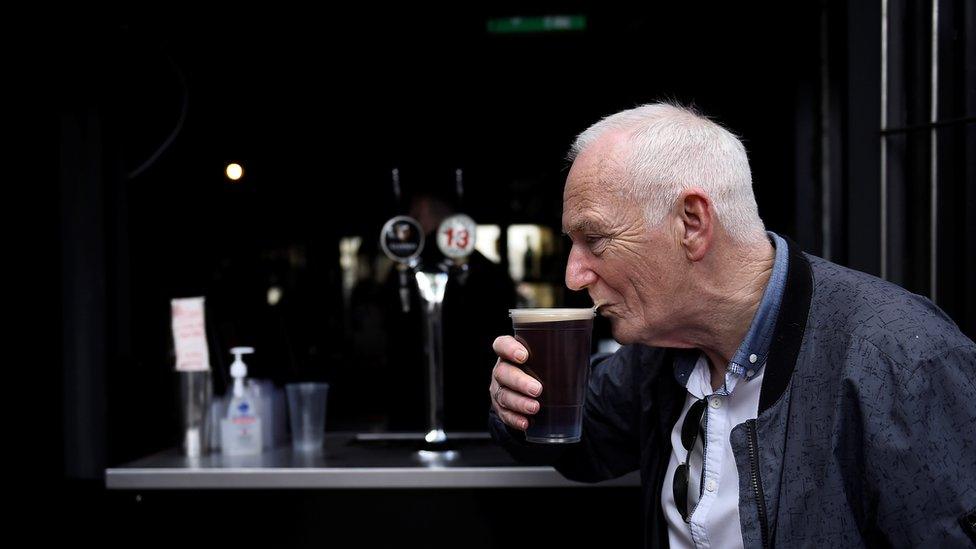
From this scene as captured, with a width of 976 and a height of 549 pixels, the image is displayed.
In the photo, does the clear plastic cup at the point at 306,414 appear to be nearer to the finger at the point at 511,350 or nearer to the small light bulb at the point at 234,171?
the small light bulb at the point at 234,171

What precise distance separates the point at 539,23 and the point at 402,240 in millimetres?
1060

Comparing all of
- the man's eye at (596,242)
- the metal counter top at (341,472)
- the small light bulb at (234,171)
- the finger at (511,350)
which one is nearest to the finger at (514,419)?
the finger at (511,350)

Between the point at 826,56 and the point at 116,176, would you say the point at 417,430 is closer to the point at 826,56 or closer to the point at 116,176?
the point at 116,176

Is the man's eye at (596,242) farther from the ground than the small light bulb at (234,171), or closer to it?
closer to it

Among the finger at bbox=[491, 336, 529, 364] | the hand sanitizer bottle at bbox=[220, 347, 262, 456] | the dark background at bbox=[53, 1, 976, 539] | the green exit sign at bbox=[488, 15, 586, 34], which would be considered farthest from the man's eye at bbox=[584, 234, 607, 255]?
the green exit sign at bbox=[488, 15, 586, 34]

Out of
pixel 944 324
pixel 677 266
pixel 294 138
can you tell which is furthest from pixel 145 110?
pixel 944 324

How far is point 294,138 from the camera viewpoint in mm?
3330

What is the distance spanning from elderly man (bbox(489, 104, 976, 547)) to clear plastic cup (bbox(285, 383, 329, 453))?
1.10 metres

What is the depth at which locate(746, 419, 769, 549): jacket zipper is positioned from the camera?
1.34 m

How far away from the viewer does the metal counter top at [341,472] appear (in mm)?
2312

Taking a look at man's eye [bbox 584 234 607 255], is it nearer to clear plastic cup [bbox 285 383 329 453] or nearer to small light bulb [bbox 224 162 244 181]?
clear plastic cup [bbox 285 383 329 453]

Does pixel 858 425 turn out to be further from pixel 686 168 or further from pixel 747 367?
pixel 686 168

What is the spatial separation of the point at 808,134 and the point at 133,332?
228 cm

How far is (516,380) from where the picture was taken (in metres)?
1.54
